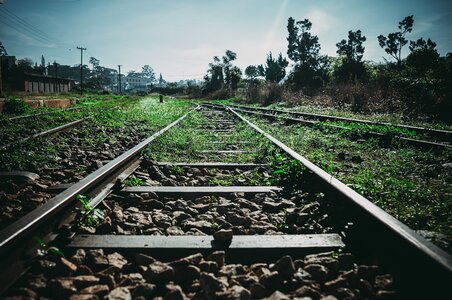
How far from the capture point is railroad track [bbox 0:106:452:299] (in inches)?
49.9

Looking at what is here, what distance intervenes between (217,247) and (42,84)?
60.5m

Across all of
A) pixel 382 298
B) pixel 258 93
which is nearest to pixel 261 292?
pixel 382 298

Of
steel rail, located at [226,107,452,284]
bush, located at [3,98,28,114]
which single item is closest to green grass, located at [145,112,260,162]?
steel rail, located at [226,107,452,284]

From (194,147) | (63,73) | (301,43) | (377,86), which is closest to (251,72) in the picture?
(301,43)

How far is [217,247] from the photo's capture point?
1.61 meters

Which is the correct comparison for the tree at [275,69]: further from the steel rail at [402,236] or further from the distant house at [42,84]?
the steel rail at [402,236]

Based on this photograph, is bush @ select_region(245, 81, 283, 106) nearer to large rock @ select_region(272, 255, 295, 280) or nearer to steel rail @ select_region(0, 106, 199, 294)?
steel rail @ select_region(0, 106, 199, 294)

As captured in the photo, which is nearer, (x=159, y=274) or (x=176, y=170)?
(x=159, y=274)

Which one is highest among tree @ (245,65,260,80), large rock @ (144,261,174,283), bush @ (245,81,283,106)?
tree @ (245,65,260,80)

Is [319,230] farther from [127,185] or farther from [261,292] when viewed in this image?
[127,185]

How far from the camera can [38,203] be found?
219 cm

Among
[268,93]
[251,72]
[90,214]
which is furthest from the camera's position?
[251,72]

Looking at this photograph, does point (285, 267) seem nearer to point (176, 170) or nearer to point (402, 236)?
point (402, 236)

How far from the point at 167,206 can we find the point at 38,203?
1.01 meters
